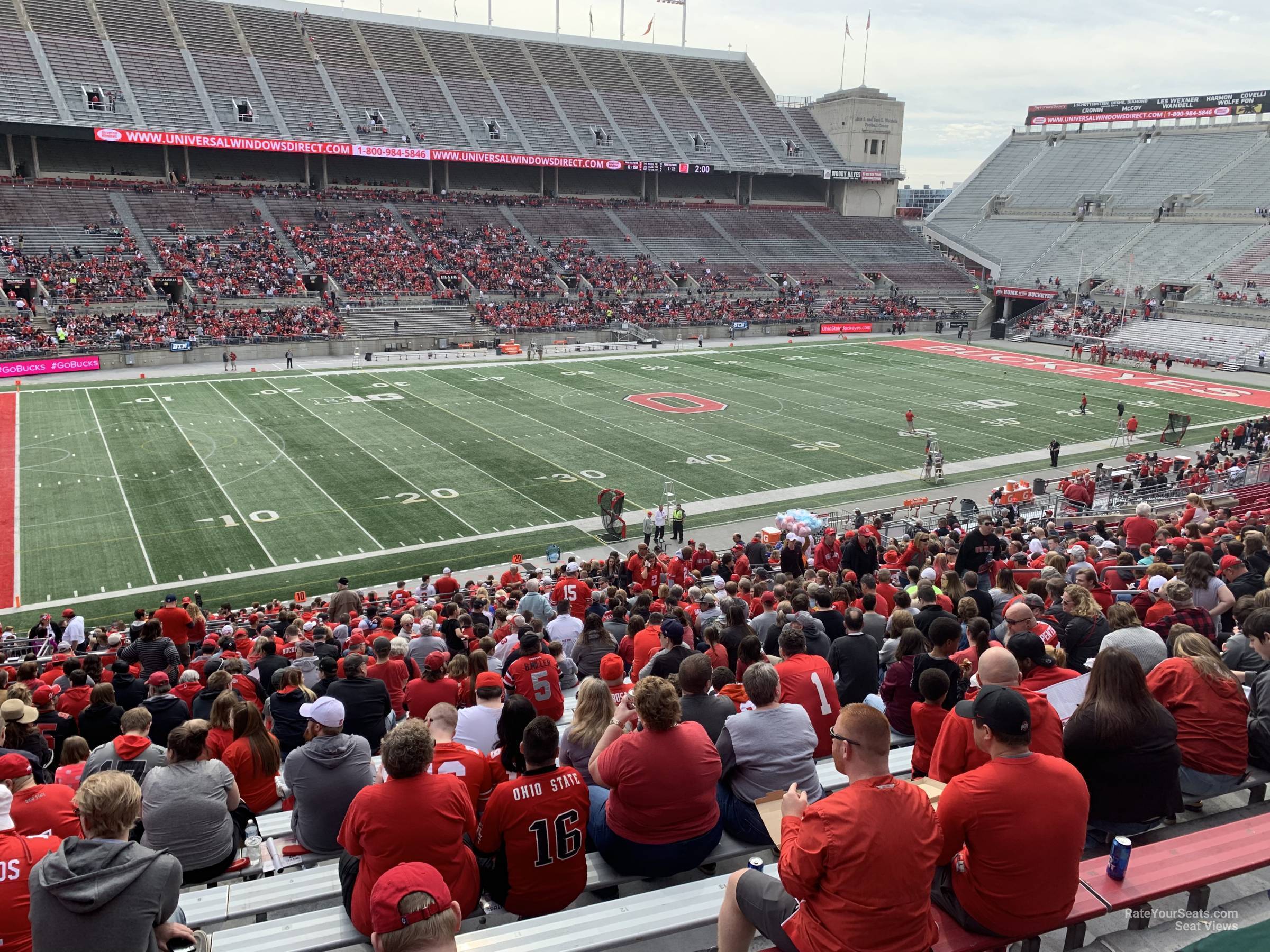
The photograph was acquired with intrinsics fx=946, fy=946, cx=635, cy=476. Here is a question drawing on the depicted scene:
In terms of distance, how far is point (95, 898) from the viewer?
3.94 m

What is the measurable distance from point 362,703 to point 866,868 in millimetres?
5060

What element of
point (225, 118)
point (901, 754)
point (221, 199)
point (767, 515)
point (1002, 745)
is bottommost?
point (767, 515)

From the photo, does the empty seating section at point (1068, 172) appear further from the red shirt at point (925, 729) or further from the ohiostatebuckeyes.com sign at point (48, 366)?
the red shirt at point (925, 729)

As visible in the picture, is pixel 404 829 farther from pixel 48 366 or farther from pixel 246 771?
pixel 48 366

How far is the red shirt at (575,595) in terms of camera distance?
49.2 feet

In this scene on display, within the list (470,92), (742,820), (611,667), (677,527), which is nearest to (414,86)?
(470,92)

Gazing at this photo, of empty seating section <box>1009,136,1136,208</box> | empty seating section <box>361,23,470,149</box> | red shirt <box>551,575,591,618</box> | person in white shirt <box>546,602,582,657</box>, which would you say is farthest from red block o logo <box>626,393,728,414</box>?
empty seating section <box>1009,136,1136,208</box>

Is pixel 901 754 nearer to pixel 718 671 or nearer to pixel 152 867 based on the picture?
pixel 718 671

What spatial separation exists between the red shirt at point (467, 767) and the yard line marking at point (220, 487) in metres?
18.1

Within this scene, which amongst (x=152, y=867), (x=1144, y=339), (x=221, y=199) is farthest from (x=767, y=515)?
(x=221, y=199)

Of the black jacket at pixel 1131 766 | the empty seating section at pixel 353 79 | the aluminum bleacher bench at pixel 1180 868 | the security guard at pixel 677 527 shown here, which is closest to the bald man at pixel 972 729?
the black jacket at pixel 1131 766

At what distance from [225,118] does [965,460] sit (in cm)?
5410

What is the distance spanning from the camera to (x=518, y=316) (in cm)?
5750

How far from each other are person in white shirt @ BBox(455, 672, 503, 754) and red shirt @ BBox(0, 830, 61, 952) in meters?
2.68
